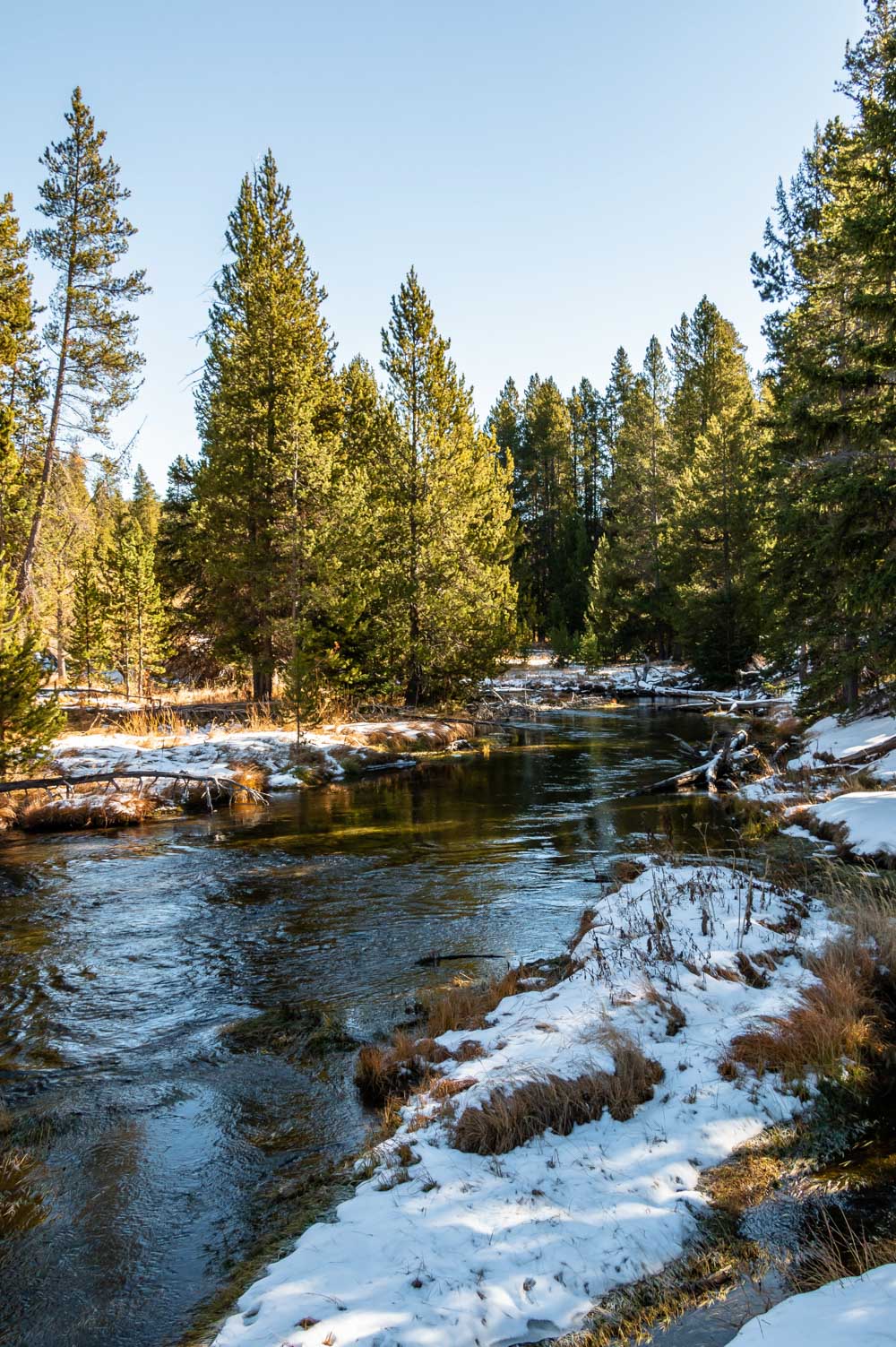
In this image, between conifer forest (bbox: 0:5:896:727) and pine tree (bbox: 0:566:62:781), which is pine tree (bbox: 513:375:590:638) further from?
pine tree (bbox: 0:566:62:781)

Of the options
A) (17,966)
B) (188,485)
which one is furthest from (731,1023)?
(188,485)

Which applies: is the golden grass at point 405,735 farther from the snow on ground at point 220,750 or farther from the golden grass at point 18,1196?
the golden grass at point 18,1196

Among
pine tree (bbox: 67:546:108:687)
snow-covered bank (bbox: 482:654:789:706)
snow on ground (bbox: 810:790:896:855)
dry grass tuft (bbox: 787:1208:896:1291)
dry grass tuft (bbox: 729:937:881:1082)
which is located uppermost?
pine tree (bbox: 67:546:108:687)

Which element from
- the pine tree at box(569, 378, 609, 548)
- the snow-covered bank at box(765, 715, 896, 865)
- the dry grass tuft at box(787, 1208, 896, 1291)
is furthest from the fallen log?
the pine tree at box(569, 378, 609, 548)

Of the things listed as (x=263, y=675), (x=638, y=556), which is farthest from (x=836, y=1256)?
(x=638, y=556)

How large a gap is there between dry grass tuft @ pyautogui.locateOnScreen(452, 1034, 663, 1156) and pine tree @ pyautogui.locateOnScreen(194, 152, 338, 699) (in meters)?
19.0

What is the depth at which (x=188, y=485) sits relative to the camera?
31125 mm

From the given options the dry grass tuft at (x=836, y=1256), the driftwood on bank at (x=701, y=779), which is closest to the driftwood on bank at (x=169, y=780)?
the driftwood on bank at (x=701, y=779)

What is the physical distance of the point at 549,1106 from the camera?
16.2 ft

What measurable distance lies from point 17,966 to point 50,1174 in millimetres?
4089

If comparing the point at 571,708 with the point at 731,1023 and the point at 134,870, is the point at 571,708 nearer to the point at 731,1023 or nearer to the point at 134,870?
the point at 134,870

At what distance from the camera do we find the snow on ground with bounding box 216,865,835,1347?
3492 mm

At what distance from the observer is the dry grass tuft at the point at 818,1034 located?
17.7 feet

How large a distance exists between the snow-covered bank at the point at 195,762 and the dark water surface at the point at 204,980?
1057 millimetres
